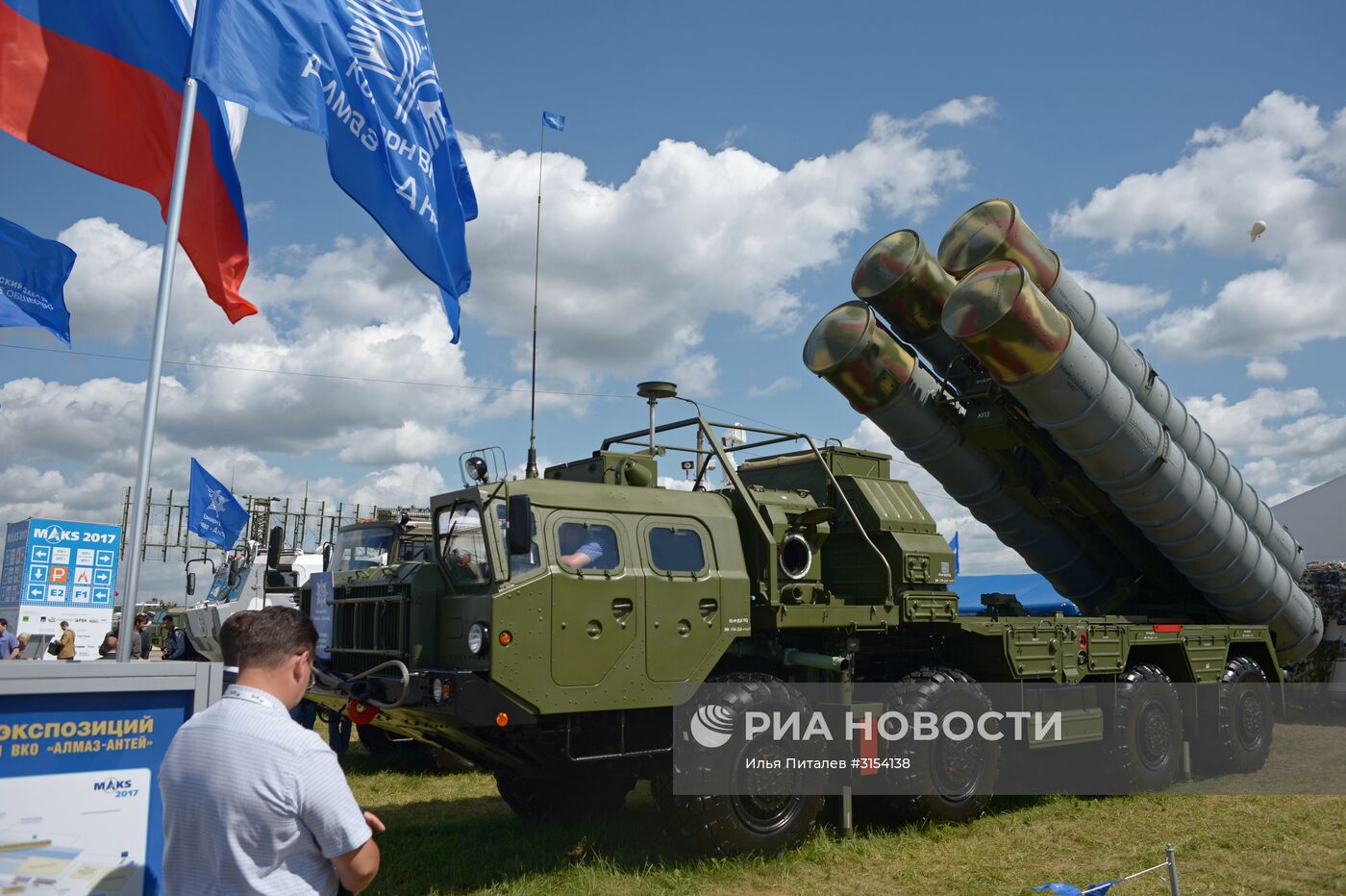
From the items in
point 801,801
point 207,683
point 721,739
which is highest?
point 207,683

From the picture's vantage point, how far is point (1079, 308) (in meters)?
8.87

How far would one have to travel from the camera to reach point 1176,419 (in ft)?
30.7

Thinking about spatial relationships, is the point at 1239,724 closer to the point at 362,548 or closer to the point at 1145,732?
the point at 1145,732

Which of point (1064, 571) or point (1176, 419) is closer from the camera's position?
point (1176, 419)

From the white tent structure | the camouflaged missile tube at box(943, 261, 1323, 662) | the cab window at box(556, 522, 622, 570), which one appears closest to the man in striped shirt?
the cab window at box(556, 522, 622, 570)

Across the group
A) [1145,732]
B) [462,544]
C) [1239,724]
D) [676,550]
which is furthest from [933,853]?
[1239,724]

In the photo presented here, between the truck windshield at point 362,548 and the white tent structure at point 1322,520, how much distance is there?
61.6ft

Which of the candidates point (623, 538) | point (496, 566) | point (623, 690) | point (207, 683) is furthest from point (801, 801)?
point (207, 683)

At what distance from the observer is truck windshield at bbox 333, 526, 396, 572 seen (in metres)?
10.4

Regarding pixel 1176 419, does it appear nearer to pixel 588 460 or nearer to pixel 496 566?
pixel 588 460

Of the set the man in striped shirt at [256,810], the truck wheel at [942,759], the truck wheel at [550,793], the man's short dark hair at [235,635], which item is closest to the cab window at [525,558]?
the truck wheel at [550,793]

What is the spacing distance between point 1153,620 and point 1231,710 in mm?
1279

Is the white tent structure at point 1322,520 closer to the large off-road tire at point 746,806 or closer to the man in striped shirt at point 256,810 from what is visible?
the large off-road tire at point 746,806

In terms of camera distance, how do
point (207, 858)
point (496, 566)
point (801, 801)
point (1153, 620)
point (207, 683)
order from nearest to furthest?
point (207, 858)
point (207, 683)
point (496, 566)
point (801, 801)
point (1153, 620)
